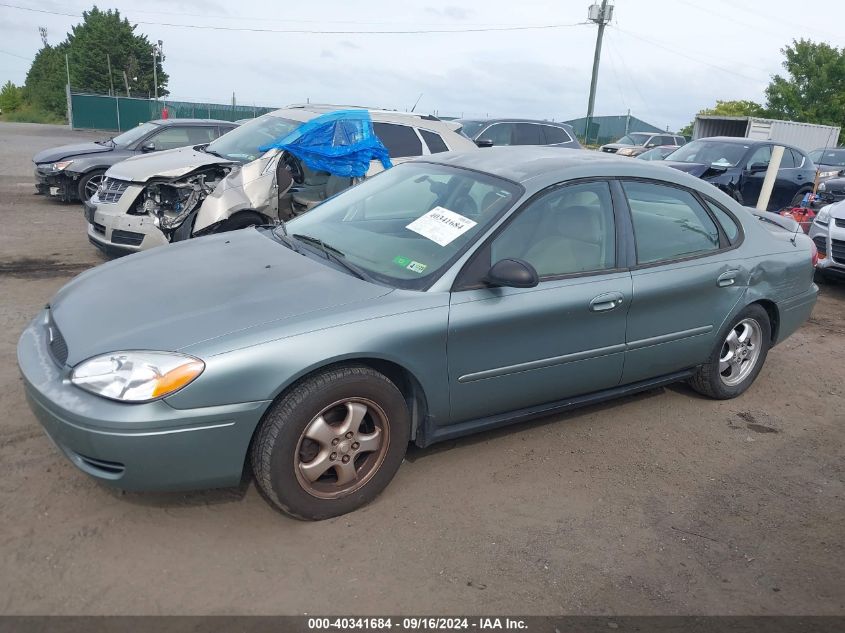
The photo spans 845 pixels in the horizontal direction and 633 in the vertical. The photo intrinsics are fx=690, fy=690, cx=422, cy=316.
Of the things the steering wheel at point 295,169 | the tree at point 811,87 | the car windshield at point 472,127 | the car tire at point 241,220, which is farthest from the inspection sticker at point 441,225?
the tree at point 811,87

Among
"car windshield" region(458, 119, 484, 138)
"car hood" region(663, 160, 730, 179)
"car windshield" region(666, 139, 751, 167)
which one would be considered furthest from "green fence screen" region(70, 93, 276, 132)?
"car hood" region(663, 160, 730, 179)

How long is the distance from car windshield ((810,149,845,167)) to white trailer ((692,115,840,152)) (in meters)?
3.28

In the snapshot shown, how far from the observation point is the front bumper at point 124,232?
6738 millimetres

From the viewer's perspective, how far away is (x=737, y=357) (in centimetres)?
477

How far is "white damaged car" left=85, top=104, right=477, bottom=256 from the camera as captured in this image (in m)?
6.68

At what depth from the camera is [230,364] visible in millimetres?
2748

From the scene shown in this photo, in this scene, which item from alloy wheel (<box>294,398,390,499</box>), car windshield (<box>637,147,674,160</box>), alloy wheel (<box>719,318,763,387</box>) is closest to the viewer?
alloy wheel (<box>294,398,390,499</box>)

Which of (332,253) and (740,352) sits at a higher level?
(332,253)

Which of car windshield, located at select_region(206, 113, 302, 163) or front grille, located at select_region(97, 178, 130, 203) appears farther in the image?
car windshield, located at select_region(206, 113, 302, 163)

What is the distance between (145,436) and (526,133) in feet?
39.9

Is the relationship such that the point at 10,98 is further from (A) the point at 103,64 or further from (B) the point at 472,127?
(B) the point at 472,127

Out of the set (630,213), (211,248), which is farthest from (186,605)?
(630,213)

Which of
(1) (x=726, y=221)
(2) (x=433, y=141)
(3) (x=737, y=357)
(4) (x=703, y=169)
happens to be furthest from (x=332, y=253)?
(4) (x=703, y=169)

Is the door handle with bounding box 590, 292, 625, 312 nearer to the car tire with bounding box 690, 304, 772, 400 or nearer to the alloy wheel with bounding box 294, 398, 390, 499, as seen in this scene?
the car tire with bounding box 690, 304, 772, 400
